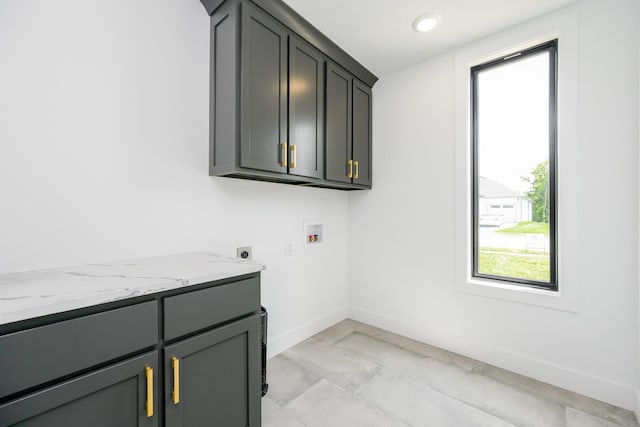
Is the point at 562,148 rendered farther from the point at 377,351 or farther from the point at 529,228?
the point at 377,351

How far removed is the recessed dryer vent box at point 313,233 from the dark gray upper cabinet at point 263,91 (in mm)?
573

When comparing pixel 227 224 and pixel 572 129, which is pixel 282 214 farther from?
pixel 572 129

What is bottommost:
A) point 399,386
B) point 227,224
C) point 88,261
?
point 399,386

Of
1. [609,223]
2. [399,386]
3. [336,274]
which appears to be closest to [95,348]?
[399,386]

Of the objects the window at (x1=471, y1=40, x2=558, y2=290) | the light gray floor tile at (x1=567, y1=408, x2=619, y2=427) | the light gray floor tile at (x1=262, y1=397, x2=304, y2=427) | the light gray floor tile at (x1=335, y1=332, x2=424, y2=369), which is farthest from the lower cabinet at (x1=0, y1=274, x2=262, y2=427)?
the window at (x1=471, y1=40, x2=558, y2=290)

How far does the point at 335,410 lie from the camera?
1654 mm

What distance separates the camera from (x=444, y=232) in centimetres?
243

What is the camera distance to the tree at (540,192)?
2.04m

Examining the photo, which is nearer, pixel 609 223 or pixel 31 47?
pixel 31 47

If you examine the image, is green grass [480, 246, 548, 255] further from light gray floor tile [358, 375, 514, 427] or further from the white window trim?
light gray floor tile [358, 375, 514, 427]

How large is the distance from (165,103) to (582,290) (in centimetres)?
283

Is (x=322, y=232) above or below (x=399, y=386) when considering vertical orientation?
above

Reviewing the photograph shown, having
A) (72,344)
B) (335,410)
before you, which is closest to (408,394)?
(335,410)

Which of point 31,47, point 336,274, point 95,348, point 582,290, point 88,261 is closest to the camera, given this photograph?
point 95,348
